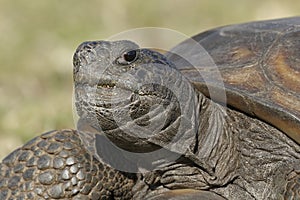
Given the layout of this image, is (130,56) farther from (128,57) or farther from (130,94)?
(130,94)

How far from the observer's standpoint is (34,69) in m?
8.19

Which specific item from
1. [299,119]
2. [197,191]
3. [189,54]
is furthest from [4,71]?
[299,119]

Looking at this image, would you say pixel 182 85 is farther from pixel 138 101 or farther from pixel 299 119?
pixel 299 119

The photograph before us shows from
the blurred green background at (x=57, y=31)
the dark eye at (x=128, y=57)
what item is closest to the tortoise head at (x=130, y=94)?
the dark eye at (x=128, y=57)

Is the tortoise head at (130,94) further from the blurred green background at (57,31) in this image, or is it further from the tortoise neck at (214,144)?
the blurred green background at (57,31)

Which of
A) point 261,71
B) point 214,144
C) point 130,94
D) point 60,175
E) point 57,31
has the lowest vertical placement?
point 60,175

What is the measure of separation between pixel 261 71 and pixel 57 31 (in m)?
6.41

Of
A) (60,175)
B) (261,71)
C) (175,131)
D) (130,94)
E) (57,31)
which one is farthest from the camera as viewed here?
(57,31)

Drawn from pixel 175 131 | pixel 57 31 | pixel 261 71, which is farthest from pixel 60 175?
pixel 57 31

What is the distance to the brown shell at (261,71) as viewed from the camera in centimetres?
357

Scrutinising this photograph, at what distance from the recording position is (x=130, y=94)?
11.2 feet

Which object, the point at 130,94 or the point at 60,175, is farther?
the point at 60,175

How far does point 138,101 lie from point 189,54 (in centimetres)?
105

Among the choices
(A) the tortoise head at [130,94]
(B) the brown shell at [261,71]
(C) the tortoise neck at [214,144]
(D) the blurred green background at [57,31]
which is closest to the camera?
(A) the tortoise head at [130,94]
